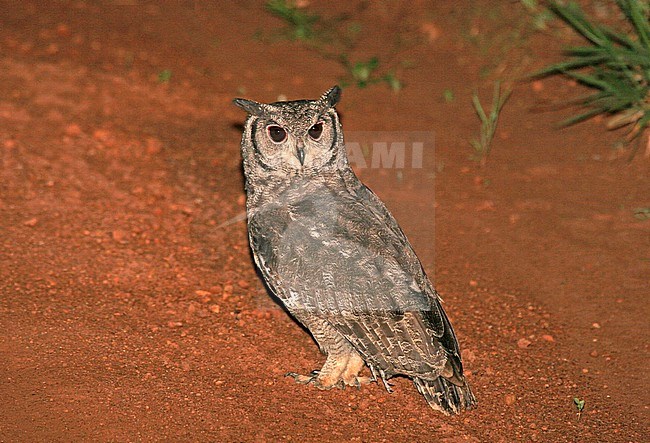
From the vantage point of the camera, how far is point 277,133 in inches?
207

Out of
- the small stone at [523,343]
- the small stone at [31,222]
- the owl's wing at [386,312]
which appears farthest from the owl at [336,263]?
the small stone at [31,222]

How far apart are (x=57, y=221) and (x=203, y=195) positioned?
52.9 inches

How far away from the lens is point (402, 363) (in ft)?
15.5

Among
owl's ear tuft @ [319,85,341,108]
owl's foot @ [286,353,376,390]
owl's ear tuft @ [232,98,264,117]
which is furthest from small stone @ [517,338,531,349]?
owl's ear tuft @ [232,98,264,117]

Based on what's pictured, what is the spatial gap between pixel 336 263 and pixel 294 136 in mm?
968

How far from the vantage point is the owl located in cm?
473

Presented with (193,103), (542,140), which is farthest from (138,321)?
(542,140)

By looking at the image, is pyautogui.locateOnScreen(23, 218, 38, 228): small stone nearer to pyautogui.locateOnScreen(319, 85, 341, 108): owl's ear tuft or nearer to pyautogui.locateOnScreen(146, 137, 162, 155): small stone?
pyautogui.locateOnScreen(146, 137, 162, 155): small stone

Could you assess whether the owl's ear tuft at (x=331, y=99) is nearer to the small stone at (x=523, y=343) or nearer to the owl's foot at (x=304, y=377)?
the owl's foot at (x=304, y=377)

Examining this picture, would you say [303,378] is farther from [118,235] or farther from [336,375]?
[118,235]

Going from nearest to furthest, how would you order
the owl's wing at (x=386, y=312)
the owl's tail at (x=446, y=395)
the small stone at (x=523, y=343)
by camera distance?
the owl's wing at (x=386, y=312), the owl's tail at (x=446, y=395), the small stone at (x=523, y=343)

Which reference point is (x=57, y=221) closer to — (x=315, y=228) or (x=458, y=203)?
(x=315, y=228)

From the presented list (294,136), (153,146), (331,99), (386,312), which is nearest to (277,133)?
(294,136)

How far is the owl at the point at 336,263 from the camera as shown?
4.73 meters
